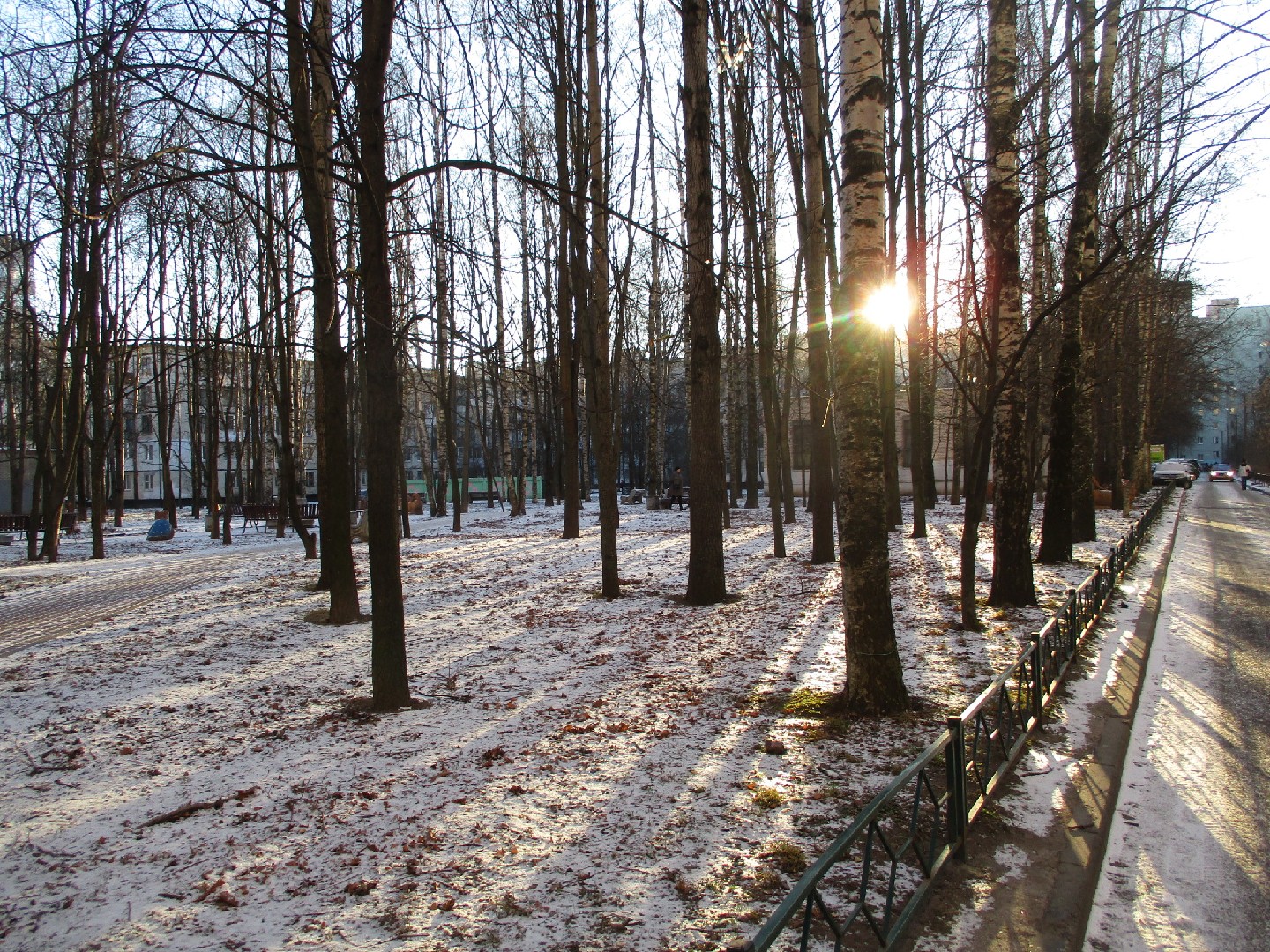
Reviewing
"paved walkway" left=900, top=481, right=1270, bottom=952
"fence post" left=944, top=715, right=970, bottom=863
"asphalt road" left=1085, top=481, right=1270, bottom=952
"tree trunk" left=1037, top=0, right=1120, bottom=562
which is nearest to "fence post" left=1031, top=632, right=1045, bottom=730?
→ "paved walkway" left=900, top=481, right=1270, bottom=952

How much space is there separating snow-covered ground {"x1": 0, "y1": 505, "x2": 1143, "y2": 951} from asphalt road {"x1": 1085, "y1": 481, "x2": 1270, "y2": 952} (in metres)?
1.19

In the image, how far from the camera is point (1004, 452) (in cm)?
998

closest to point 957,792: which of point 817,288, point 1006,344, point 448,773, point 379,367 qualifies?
point 448,773

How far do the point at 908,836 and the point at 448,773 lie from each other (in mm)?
2567

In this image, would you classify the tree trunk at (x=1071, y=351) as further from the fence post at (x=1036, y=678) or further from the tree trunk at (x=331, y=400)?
the tree trunk at (x=331, y=400)

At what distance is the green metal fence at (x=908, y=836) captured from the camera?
2.61 meters

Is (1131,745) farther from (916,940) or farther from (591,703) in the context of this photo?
(591,703)

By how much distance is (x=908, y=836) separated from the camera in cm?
356

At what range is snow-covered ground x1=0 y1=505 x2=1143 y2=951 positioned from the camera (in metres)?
3.22

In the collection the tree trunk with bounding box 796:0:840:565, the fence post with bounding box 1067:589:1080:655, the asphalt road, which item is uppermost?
the tree trunk with bounding box 796:0:840:565

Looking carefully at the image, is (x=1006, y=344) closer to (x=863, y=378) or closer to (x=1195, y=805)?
(x=863, y=378)

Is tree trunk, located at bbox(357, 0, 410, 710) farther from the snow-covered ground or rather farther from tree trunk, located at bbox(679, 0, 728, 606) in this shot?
tree trunk, located at bbox(679, 0, 728, 606)

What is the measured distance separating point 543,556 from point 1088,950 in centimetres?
1325

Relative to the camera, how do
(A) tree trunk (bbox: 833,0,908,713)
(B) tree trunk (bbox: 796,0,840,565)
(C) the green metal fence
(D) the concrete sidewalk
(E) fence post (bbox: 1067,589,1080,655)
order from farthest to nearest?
(B) tree trunk (bbox: 796,0,840,565) → (E) fence post (bbox: 1067,589,1080,655) → (A) tree trunk (bbox: 833,0,908,713) → (D) the concrete sidewalk → (C) the green metal fence
